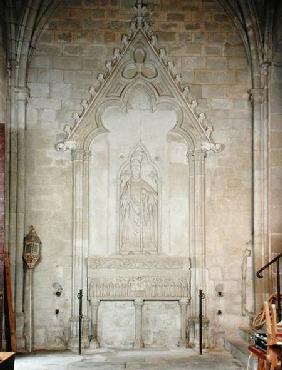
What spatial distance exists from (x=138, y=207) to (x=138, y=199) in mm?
120

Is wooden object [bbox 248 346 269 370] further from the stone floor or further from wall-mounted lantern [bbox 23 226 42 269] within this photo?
wall-mounted lantern [bbox 23 226 42 269]

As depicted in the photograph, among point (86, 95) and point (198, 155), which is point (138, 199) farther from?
point (86, 95)

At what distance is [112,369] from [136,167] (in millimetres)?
3124

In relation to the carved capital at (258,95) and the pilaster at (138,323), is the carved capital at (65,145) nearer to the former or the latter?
the pilaster at (138,323)

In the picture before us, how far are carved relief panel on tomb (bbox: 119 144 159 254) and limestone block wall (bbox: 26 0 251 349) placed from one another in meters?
0.79

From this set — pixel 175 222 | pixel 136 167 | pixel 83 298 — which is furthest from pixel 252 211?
pixel 83 298

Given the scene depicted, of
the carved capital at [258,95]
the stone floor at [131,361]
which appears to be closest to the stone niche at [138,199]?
the stone floor at [131,361]

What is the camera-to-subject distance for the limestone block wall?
9.45m

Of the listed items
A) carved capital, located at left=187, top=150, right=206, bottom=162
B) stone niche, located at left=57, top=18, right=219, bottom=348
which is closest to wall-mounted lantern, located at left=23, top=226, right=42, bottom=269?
stone niche, located at left=57, top=18, right=219, bottom=348

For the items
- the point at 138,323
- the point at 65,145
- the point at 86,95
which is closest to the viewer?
the point at 138,323

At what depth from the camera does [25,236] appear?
9344mm

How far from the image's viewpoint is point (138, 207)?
9.60m

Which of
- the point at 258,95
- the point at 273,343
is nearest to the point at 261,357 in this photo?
the point at 273,343

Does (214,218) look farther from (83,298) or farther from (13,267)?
(13,267)
